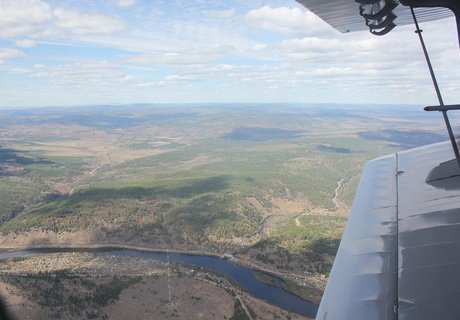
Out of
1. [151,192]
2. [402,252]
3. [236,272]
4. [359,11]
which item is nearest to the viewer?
[402,252]

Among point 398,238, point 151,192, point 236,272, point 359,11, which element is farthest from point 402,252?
point 151,192

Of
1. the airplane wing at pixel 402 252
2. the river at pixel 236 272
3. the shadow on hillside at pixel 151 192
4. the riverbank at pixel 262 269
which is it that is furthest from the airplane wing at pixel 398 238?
the shadow on hillside at pixel 151 192

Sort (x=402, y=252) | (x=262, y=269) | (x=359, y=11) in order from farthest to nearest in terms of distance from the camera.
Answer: (x=262, y=269) < (x=359, y=11) < (x=402, y=252)

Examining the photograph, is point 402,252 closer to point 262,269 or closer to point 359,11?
point 359,11

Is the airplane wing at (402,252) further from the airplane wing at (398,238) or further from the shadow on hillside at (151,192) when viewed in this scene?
the shadow on hillside at (151,192)

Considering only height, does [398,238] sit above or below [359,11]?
below

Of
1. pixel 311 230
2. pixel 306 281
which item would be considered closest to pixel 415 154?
pixel 306 281
